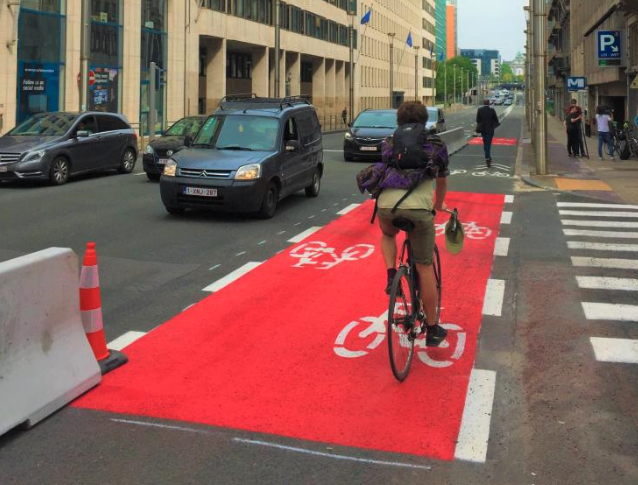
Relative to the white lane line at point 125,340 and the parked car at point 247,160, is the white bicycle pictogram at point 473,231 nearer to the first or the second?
the parked car at point 247,160

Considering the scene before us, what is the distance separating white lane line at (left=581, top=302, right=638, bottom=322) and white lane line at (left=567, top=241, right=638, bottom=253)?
298 centimetres

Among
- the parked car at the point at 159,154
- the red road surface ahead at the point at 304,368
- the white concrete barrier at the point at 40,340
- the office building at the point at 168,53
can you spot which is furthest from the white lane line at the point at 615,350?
the office building at the point at 168,53

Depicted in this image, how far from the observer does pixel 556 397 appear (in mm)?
4672

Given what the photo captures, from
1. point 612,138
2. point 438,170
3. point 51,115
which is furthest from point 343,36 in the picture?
point 438,170

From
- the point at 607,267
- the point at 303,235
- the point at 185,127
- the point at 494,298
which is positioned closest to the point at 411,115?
the point at 494,298

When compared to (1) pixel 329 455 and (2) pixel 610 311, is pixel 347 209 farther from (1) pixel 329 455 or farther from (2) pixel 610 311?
(1) pixel 329 455

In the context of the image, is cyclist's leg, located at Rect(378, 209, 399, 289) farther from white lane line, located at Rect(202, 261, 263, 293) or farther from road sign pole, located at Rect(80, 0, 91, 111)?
road sign pole, located at Rect(80, 0, 91, 111)

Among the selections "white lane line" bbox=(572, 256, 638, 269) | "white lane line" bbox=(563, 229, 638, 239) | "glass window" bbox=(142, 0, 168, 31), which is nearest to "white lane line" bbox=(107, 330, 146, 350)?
"white lane line" bbox=(572, 256, 638, 269)

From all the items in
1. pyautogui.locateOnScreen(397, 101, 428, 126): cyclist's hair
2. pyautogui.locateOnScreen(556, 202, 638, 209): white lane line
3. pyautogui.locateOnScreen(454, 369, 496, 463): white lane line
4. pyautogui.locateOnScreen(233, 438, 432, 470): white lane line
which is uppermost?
pyautogui.locateOnScreen(397, 101, 428, 126): cyclist's hair

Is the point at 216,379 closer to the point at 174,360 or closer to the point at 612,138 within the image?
the point at 174,360

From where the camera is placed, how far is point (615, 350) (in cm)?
560

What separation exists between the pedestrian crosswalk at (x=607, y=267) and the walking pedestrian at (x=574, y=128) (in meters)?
11.0

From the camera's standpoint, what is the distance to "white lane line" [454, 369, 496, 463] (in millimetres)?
3889

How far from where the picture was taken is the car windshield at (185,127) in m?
18.8
